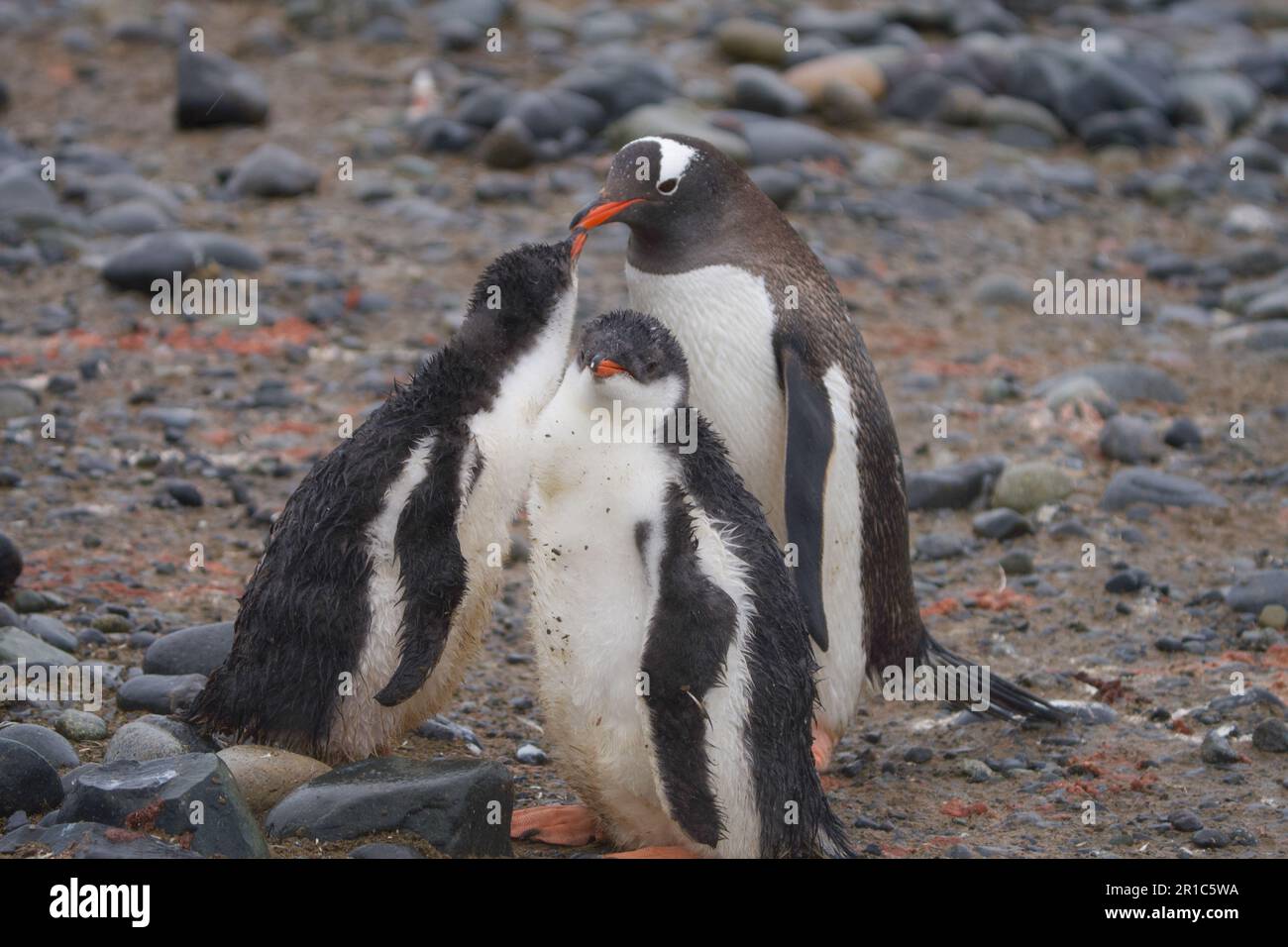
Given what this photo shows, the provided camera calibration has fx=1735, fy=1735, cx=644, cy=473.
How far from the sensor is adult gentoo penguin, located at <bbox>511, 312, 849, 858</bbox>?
136 inches

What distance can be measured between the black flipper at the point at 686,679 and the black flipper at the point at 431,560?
0.49 metres

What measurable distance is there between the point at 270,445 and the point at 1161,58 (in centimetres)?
811

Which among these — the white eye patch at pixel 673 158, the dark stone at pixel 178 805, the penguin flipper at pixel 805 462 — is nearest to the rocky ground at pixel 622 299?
the dark stone at pixel 178 805

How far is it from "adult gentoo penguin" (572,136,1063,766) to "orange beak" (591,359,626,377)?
0.98 metres

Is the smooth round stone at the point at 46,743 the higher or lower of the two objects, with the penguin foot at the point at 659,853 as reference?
higher

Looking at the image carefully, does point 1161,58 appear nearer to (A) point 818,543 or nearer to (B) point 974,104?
(B) point 974,104

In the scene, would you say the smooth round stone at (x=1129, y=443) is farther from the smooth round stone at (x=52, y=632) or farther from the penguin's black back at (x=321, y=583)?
the smooth round stone at (x=52, y=632)

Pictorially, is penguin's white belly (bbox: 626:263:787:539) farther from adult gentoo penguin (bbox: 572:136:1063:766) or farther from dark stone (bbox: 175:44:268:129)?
dark stone (bbox: 175:44:268:129)

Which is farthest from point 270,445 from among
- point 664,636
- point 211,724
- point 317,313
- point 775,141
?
point 775,141

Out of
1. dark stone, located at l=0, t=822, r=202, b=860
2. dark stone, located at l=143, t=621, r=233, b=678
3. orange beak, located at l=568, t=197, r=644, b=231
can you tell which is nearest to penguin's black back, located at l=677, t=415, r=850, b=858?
orange beak, located at l=568, t=197, r=644, b=231

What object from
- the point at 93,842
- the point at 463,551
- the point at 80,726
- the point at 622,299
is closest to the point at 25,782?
the point at 93,842

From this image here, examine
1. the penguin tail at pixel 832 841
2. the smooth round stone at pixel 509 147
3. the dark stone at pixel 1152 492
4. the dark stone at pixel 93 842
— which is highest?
the smooth round stone at pixel 509 147

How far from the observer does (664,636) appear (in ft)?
11.3

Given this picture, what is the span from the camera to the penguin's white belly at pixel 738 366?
4.61 meters
